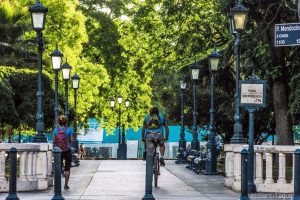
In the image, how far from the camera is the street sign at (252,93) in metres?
16.2

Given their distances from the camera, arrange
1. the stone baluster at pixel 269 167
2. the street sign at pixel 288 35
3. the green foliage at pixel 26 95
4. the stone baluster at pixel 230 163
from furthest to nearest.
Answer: the green foliage at pixel 26 95 → the stone baluster at pixel 230 163 → the stone baluster at pixel 269 167 → the street sign at pixel 288 35

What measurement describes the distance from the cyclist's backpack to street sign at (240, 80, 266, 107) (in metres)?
2.65

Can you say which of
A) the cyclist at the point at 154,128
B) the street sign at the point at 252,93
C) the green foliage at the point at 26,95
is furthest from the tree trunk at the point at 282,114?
the street sign at the point at 252,93

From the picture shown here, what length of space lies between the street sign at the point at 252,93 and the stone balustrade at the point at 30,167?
5.40 m

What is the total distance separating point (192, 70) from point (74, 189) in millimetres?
13827

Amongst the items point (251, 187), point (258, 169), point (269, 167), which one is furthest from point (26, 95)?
point (251, 187)

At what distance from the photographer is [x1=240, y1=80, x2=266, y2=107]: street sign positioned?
16.2 meters

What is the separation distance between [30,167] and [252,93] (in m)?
5.77

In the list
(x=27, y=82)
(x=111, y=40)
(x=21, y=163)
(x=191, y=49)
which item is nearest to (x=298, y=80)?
(x=191, y=49)

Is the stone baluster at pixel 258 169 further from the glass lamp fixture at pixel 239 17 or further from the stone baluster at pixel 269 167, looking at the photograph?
the glass lamp fixture at pixel 239 17

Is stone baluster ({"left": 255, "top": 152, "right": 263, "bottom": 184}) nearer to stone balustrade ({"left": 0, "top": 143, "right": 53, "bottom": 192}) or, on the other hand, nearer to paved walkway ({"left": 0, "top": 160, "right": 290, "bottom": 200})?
paved walkway ({"left": 0, "top": 160, "right": 290, "bottom": 200})

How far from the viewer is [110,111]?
2468 inches

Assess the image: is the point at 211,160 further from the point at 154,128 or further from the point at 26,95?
the point at 26,95

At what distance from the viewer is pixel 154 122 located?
18.1 meters
